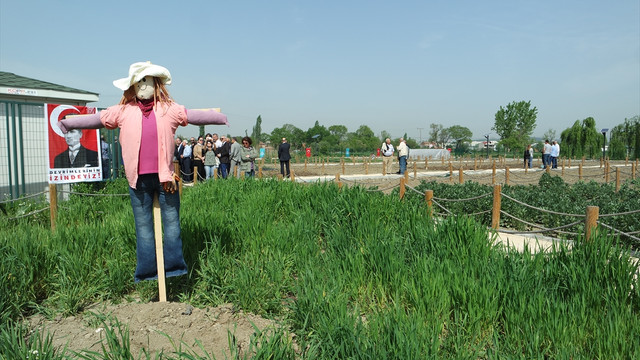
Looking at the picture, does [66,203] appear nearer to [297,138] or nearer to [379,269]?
[379,269]

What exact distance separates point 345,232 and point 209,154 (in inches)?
363

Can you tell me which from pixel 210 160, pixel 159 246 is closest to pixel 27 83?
pixel 210 160

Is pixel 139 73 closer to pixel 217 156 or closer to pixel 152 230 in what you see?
pixel 152 230

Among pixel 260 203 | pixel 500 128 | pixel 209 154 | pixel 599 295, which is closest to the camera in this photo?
pixel 599 295

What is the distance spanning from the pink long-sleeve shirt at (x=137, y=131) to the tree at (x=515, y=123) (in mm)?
59124

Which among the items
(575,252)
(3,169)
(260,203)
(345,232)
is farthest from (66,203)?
(575,252)

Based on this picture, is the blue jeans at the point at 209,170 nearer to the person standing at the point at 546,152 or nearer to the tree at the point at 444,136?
the person standing at the point at 546,152

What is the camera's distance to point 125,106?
3.30 meters

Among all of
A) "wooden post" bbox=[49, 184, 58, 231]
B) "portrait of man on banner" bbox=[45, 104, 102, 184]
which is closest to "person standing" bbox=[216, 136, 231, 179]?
"portrait of man on banner" bbox=[45, 104, 102, 184]

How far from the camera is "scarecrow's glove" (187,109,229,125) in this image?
11.3 ft

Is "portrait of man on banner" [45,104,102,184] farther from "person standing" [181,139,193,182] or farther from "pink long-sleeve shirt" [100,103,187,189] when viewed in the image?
"person standing" [181,139,193,182]

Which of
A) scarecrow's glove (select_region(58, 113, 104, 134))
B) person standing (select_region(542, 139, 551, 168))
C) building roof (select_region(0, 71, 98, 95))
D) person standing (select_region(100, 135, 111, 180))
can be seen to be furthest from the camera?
person standing (select_region(542, 139, 551, 168))

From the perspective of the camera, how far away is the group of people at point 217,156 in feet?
41.9

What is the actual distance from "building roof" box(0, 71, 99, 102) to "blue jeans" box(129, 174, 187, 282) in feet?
24.6
